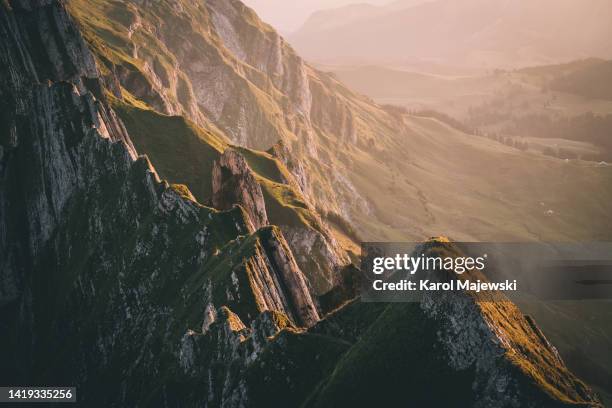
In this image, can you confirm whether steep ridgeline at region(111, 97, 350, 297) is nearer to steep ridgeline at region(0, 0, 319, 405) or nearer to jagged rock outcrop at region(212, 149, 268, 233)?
jagged rock outcrop at region(212, 149, 268, 233)

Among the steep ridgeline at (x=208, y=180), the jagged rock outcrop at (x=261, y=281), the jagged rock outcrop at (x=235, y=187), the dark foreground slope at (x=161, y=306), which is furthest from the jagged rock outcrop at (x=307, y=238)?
the jagged rock outcrop at (x=261, y=281)

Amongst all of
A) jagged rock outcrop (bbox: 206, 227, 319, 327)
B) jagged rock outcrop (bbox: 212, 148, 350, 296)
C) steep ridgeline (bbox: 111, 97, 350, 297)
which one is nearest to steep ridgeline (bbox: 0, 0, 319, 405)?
jagged rock outcrop (bbox: 206, 227, 319, 327)

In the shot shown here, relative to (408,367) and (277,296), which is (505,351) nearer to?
(408,367)

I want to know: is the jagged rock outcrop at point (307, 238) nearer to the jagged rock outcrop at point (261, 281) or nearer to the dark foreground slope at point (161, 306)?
the dark foreground slope at point (161, 306)

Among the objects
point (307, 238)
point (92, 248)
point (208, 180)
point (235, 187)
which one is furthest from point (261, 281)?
point (307, 238)

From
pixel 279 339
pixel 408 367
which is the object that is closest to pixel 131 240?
pixel 279 339
